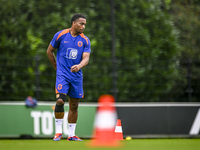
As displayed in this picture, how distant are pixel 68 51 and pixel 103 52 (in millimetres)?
3596

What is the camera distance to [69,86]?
6418 millimetres

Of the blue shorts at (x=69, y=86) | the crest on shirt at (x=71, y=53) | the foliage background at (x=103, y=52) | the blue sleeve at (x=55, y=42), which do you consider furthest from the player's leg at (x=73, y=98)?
the foliage background at (x=103, y=52)

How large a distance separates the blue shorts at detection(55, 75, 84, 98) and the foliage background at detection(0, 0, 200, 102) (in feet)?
10.7

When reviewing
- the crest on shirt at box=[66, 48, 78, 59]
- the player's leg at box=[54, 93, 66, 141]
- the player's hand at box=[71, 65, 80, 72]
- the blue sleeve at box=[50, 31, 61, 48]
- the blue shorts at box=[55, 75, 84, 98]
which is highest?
the blue sleeve at box=[50, 31, 61, 48]

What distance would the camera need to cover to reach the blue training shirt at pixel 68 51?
6.32m

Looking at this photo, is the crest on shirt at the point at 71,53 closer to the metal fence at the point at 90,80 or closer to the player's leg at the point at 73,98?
the player's leg at the point at 73,98

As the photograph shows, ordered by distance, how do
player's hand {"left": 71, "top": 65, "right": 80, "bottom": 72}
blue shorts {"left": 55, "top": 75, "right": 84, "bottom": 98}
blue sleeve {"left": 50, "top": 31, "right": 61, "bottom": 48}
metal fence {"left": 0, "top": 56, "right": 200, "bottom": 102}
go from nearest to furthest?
player's hand {"left": 71, "top": 65, "right": 80, "bottom": 72}
blue shorts {"left": 55, "top": 75, "right": 84, "bottom": 98}
blue sleeve {"left": 50, "top": 31, "right": 61, "bottom": 48}
metal fence {"left": 0, "top": 56, "right": 200, "bottom": 102}

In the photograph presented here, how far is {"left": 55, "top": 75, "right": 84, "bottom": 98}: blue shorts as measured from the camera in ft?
20.5

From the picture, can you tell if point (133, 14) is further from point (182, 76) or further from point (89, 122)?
point (89, 122)

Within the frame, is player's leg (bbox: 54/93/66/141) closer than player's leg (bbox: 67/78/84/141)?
Yes

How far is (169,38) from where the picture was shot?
10281mm

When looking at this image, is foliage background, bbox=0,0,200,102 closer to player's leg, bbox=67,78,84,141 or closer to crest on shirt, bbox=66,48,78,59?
player's leg, bbox=67,78,84,141

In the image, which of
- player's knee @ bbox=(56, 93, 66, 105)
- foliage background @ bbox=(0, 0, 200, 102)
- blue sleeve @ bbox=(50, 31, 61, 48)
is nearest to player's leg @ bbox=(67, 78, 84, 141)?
player's knee @ bbox=(56, 93, 66, 105)

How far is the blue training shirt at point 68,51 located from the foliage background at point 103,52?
3256mm
